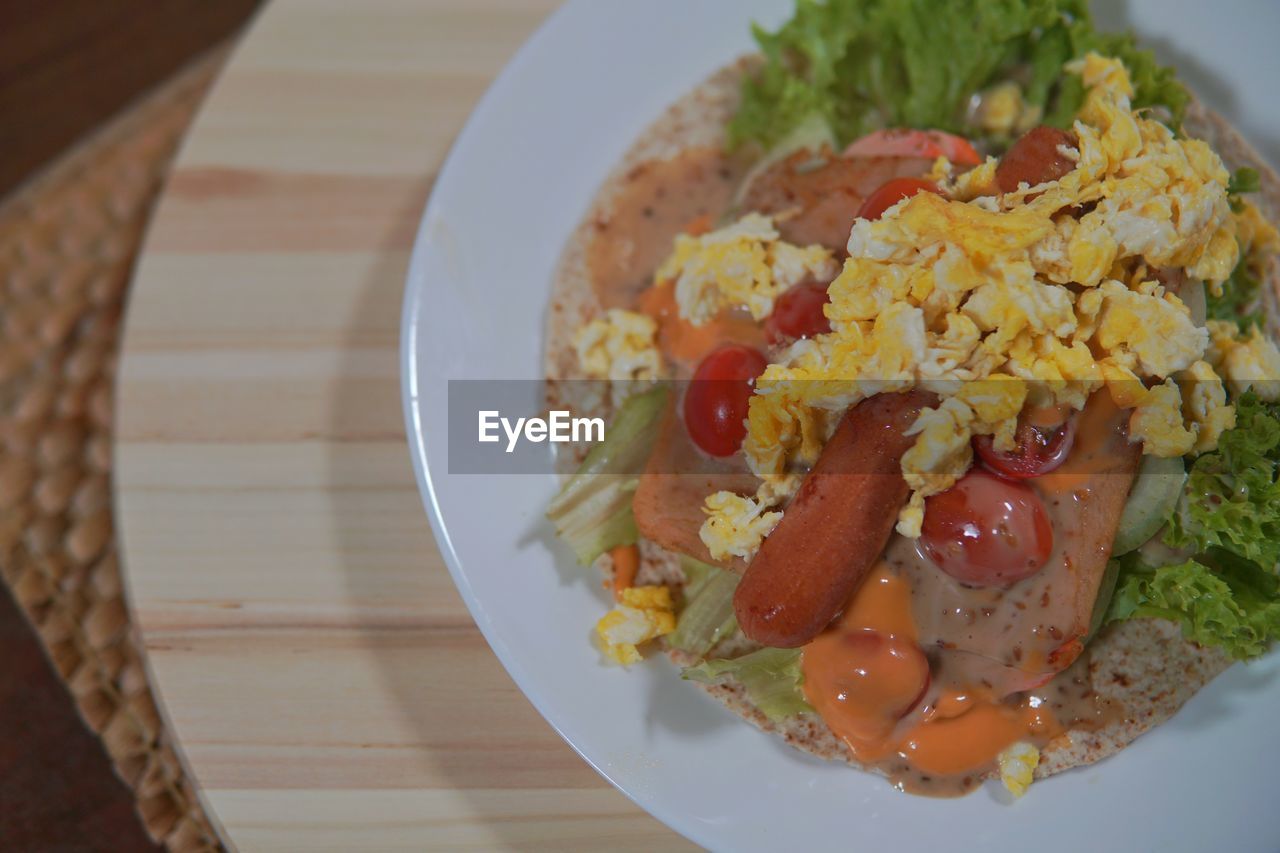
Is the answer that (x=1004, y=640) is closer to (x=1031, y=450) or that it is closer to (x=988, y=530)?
(x=988, y=530)

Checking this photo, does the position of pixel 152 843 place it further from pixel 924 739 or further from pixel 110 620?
pixel 924 739

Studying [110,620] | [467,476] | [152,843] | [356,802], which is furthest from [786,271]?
[152,843]

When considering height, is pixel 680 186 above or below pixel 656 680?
above

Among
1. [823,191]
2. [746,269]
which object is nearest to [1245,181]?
[823,191]

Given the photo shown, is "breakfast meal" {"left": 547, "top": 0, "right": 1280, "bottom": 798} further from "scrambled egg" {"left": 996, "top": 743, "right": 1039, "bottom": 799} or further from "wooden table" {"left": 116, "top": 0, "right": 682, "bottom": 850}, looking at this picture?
"wooden table" {"left": 116, "top": 0, "right": 682, "bottom": 850}

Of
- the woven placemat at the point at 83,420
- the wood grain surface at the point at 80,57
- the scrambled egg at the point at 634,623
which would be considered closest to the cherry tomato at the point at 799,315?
the scrambled egg at the point at 634,623

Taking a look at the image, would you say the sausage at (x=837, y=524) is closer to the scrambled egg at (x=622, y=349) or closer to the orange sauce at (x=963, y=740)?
the orange sauce at (x=963, y=740)
